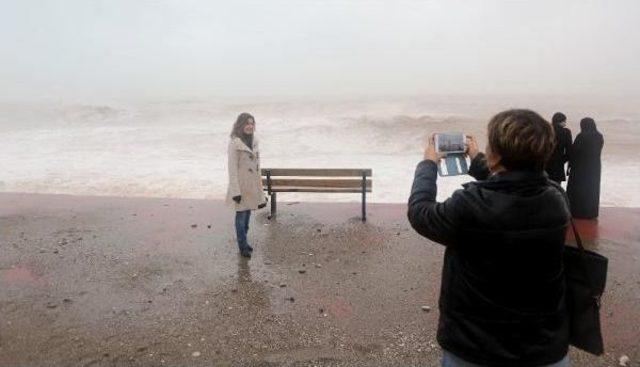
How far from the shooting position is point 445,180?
42.4 feet

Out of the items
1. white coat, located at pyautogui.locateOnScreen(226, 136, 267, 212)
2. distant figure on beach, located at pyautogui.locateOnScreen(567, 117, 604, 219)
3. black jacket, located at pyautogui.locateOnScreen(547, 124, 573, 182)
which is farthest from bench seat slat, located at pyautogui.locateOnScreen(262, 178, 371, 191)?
distant figure on beach, located at pyautogui.locateOnScreen(567, 117, 604, 219)

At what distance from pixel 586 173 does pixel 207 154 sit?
1363 cm

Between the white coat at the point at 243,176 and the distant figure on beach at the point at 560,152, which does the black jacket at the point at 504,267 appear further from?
the distant figure on beach at the point at 560,152

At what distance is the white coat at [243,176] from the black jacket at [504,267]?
4.70m

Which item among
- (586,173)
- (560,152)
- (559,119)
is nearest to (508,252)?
(559,119)

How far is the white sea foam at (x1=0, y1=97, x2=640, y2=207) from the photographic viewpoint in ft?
41.0

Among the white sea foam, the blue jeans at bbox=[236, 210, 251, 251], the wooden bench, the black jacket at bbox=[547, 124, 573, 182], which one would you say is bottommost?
the white sea foam

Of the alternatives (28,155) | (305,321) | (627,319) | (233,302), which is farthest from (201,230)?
(28,155)

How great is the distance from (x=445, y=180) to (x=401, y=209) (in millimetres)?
4235

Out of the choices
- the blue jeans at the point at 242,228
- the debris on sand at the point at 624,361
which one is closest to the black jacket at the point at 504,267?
the debris on sand at the point at 624,361

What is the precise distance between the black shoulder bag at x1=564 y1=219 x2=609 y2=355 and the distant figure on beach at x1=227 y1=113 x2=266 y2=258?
15.8 feet

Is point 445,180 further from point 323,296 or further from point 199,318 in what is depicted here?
point 199,318

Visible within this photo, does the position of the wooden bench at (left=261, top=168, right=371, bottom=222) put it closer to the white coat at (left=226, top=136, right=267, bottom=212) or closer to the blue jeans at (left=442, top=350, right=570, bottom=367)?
the white coat at (left=226, top=136, right=267, bottom=212)

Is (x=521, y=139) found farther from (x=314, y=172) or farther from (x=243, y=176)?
(x=314, y=172)
